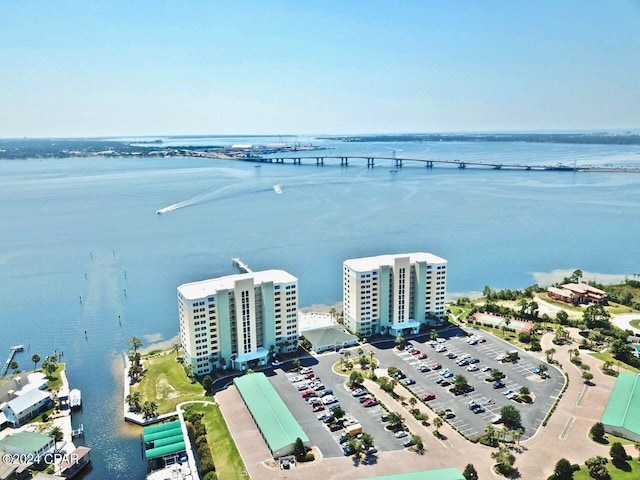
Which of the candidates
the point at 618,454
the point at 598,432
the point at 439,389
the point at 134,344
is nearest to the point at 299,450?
the point at 439,389

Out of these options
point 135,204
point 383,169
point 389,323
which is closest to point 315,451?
point 389,323

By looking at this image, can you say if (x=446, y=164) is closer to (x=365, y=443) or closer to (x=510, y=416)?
(x=510, y=416)

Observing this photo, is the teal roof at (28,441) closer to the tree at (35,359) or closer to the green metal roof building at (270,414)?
the green metal roof building at (270,414)

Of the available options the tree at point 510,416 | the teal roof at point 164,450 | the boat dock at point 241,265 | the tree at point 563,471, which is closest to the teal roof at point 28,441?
the teal roof at point 164,450

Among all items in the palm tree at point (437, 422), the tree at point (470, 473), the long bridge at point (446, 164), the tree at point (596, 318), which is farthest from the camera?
the long bridge at point (446, 164)

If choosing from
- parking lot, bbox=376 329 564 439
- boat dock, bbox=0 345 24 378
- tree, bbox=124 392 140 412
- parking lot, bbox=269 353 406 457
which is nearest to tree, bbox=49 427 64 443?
tree, bbox=124 392 140 412

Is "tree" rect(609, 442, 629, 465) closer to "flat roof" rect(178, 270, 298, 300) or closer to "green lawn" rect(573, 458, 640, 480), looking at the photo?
"green lawn" rect(573, 458, 640, 480)
